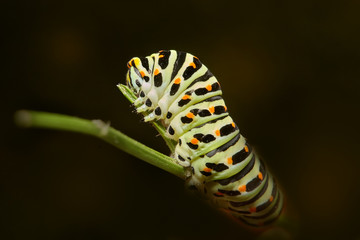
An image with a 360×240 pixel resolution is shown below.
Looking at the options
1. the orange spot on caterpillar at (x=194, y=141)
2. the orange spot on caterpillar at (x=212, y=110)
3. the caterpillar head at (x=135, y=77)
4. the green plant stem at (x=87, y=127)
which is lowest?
the green plant stem at (x=87, y=127)

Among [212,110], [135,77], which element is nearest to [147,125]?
[135,77]

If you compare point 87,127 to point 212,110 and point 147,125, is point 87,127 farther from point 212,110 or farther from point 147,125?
point 147,125

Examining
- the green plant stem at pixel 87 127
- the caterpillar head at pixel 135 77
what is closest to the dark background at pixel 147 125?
the caterpillar head at pixel 135 77

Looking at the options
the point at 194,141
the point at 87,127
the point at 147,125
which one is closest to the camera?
the point at 87,127

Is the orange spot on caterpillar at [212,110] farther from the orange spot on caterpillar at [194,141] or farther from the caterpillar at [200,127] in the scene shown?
the orange spot on caterpillar at [194,141]

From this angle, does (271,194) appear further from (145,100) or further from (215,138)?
(145,100)

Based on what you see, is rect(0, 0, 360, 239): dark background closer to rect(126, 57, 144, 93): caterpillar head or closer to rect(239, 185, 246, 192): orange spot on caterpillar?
rect(126, 57, 144, 93): caterpillar head

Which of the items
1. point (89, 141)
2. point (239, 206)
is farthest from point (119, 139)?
point (89, 141)
